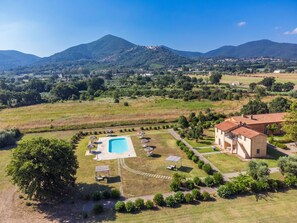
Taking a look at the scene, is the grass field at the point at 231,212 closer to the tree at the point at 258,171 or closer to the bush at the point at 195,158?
the tree at the point at 258,171

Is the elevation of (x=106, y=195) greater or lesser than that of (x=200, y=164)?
lesser

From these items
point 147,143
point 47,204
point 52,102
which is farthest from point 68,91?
point 47,204

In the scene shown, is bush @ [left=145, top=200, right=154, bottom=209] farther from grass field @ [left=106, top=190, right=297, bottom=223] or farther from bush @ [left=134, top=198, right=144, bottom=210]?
grass field @ [left=106, top=190, right=297, bottom=223]

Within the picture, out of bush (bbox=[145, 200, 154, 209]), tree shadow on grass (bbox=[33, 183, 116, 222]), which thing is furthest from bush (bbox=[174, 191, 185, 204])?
tree shadow on grass (bbox=[33, 183, 116, 222])

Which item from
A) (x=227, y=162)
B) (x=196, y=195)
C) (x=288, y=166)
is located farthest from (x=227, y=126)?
(x=196, y=195)

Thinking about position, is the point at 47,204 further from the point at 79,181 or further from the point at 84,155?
the point at 84,155

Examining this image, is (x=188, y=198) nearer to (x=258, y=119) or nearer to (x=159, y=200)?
(x=159, y=200)

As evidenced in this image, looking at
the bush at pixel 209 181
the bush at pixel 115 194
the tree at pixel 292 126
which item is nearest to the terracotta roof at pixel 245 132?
the tree at pixel 292 126
